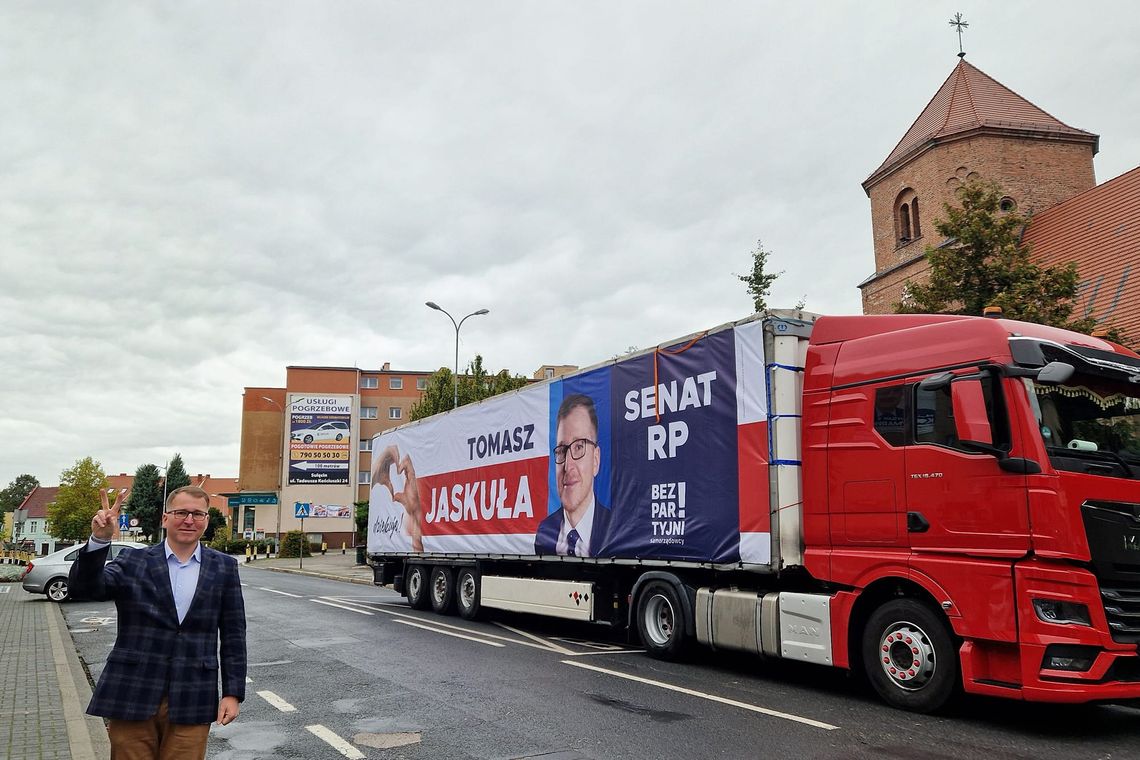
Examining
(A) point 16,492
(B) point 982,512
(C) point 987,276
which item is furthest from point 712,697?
(A) point 16,492

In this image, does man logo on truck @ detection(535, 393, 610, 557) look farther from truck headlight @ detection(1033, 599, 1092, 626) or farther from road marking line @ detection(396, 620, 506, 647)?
truck headlight @ detection(1033, 599, 1092, 626)

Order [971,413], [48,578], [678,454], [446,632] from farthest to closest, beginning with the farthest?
[48,578]
[446,632]
[678,454]
[971,413]

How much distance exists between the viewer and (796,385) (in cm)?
896

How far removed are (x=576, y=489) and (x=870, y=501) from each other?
500 cm

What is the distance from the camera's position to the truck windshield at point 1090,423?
6.90 m

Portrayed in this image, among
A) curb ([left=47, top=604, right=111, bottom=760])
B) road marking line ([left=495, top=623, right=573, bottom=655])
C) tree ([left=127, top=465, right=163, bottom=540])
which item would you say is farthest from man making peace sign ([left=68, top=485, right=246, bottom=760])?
tree ([left=127, top=465, right=163, bottom=540])

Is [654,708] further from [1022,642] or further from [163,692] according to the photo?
[163,692]

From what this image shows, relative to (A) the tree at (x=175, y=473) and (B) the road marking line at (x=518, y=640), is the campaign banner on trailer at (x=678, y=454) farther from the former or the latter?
(A) the tree at (x=175, y=473)

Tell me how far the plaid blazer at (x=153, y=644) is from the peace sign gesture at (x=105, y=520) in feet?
0.51

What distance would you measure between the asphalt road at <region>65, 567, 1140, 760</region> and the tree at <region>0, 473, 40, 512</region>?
168181mm

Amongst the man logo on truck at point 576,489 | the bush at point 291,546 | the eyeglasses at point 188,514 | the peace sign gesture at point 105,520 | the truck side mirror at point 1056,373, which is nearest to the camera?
the peace sign gesture at point 105,520

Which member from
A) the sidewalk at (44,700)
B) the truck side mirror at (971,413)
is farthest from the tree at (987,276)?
the sidewalk at (44,700)

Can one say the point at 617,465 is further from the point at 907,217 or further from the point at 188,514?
the point at 907,217

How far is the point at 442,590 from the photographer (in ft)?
53.3
